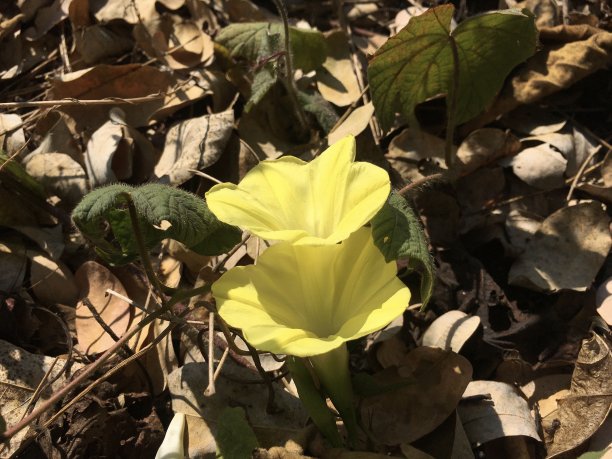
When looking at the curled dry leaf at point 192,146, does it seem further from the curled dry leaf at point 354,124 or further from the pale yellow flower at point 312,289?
the pale yellow flower at point 312,289

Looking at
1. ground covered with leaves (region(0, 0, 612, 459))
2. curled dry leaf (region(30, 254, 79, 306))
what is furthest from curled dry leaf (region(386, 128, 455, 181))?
curled dry leaf (region(30, 254, 79, 306))

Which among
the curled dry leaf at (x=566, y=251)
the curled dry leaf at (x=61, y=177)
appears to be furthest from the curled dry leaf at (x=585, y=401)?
the curled dry leaf at (x=61, y=177)

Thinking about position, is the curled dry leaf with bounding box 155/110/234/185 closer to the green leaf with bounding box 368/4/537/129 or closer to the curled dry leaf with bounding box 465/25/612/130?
the green leaf with bounding box 368/4/537/129

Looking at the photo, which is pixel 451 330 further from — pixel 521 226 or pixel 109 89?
pixel 109 89

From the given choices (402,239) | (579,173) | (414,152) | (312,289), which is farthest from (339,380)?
(579,173)

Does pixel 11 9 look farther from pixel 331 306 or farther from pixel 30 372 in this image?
pixel 331 306

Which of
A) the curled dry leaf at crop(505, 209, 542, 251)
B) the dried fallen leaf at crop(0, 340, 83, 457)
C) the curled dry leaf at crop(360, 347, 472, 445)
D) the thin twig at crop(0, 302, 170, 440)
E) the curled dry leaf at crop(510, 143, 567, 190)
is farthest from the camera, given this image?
the curled dry leaf at crop(510, 143, 567, 190)

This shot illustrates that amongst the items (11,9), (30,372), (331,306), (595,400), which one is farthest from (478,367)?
(11,9)
